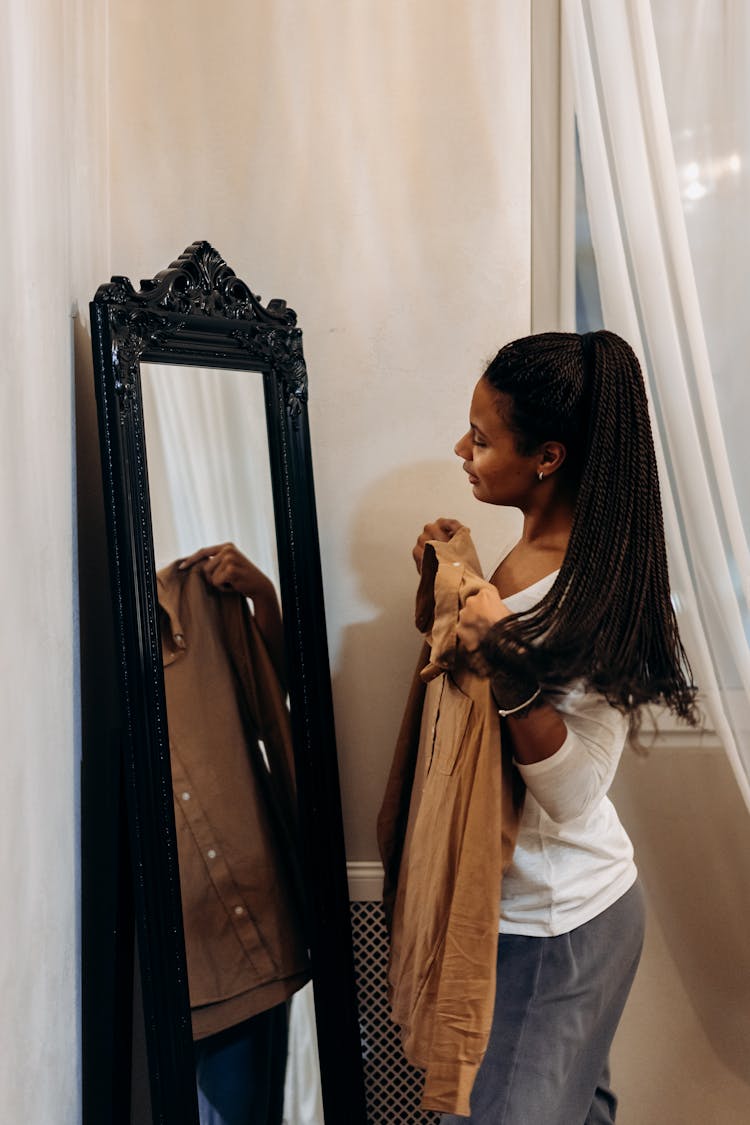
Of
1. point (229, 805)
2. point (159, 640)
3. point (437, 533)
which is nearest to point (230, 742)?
point (229, 805)

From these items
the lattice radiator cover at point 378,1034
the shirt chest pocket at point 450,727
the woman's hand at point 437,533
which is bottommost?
the lattice radiator cover at point 378,1034

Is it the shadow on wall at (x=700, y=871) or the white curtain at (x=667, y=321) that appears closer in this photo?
the white curtain at (x=667, y=321)

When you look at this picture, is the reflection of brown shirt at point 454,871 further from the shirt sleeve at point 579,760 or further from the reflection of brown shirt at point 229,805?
the reflection of brown shirt at point 229,805

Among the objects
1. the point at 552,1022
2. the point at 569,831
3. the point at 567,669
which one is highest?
the point at 567,669

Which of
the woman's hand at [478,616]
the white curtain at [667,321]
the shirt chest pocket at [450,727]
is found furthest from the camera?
the white curtain at [667,321]

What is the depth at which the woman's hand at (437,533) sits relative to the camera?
172cm

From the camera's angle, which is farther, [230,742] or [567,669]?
[230,742]

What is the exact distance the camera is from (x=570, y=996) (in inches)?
54.2

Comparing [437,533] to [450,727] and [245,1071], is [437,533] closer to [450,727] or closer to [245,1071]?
[450,727]

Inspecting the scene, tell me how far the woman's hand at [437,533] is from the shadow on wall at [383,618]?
0.49 ft

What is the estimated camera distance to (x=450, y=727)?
1.44 meters

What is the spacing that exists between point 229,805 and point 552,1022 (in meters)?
0.57

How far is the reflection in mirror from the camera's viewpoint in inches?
60.6

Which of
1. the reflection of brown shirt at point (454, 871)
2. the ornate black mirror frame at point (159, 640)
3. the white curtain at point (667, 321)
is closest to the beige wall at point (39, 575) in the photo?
the ornate black mirror frame at point (159, 640)
